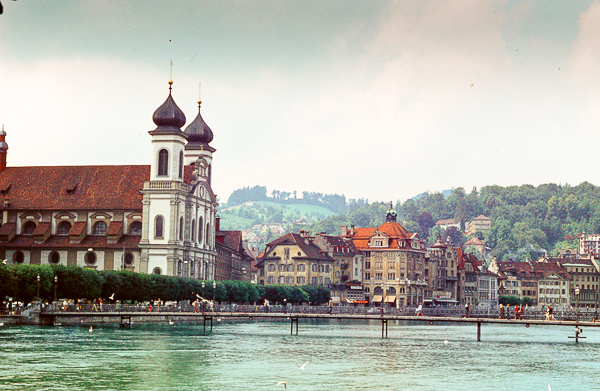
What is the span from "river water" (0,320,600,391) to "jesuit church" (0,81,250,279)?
107 ft

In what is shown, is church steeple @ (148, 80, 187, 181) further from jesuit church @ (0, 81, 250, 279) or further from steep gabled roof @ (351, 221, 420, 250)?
steep gabled roof @ (351, 221, 420, 250)

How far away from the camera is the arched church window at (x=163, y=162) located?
12756 cm

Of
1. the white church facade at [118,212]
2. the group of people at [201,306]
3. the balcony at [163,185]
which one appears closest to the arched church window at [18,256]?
the white church facade at [118,212]

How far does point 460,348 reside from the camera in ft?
269

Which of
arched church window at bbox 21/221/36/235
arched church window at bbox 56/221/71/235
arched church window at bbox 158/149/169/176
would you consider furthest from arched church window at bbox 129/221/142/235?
arched church window at bbox 21/221/36/235

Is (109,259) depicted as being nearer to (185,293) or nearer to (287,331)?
(185,293)

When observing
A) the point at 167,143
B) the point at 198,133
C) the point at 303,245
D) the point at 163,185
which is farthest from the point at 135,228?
the point at 303,245

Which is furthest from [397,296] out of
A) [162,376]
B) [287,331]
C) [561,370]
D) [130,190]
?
[162,376]

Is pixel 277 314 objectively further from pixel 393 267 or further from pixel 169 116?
pixel 393 267

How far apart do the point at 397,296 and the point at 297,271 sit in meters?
22.8

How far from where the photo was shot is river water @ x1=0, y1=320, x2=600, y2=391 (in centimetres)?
5406

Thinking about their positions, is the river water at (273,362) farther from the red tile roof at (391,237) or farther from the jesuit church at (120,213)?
the red tile roof at (391,237)

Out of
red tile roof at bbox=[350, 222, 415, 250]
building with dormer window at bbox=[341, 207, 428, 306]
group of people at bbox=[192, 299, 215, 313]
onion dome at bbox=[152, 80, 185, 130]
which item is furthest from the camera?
red tile roof at bbox=[350, 222, 415, 250]

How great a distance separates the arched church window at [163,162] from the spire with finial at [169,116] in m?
3.26
